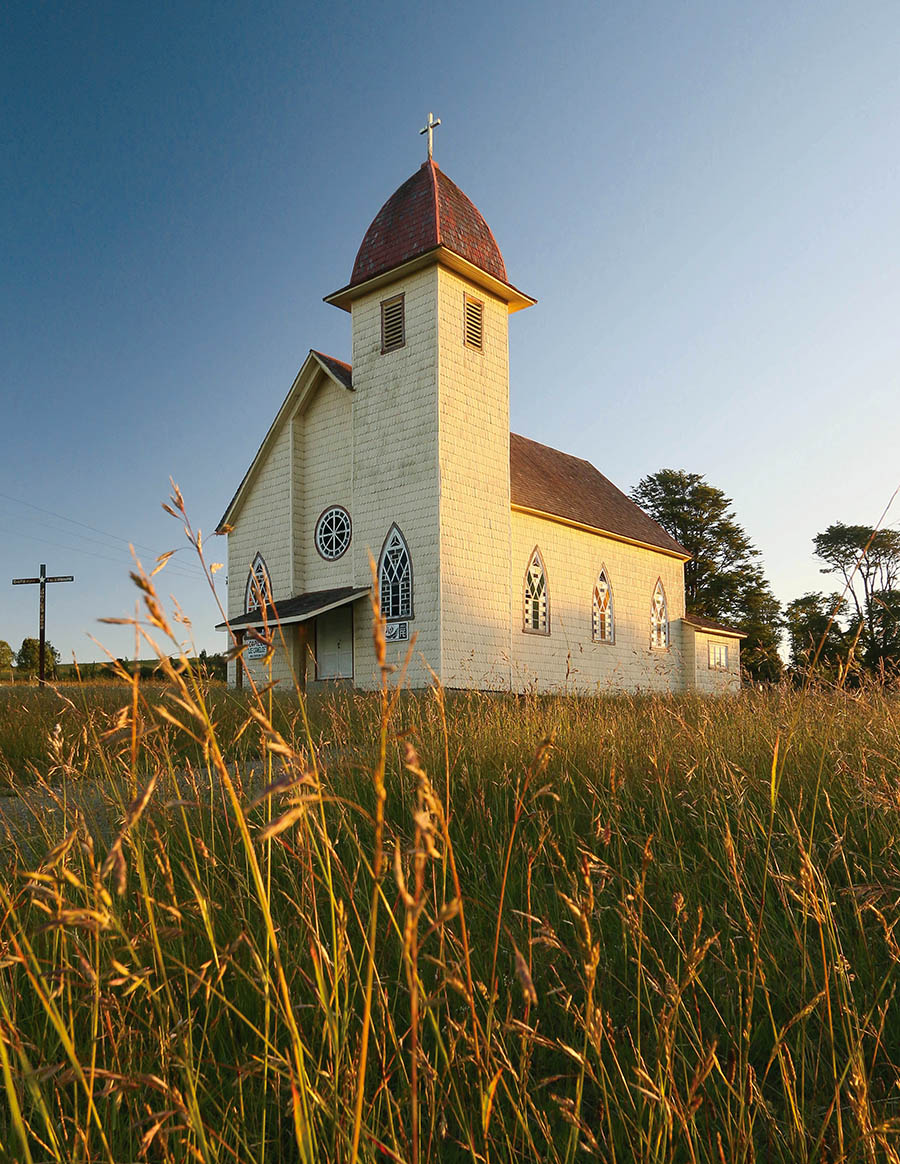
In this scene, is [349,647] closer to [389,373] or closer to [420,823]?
[389,373]

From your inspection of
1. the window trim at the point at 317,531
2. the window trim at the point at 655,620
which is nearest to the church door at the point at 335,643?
the window trim at the point at 317,531

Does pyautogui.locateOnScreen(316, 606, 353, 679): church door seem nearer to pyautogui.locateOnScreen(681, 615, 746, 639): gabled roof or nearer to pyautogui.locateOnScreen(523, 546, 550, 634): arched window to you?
pyautogui.locateOnScreen(523, 546, 550, 634): arched window

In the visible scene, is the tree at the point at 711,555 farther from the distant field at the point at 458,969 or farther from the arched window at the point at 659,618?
the distant field at the point at 458,969

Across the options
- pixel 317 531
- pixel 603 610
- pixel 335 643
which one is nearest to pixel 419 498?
pixel 317 531

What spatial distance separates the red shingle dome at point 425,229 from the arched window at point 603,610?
9887 millimetres

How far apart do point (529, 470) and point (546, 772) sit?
20671 millimetres

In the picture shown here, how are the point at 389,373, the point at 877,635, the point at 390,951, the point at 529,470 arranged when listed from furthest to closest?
the point at 877,635, the point at 529,470, the point at 389,373, the point at 390,951

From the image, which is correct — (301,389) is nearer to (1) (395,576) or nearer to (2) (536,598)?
(1) (395,576)

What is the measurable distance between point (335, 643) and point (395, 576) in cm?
285

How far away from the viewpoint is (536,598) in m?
21.7

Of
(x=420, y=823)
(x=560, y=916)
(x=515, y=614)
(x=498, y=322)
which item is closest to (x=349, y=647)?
(x=515, y=614)

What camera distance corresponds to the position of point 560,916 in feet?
8.90

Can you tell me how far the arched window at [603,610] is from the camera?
80.7 ft

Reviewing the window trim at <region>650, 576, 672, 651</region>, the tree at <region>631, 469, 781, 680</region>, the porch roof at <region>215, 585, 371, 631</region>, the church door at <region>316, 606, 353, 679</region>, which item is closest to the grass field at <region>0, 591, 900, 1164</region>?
the porch roof at <region>215, 585, 371, 631</region>
